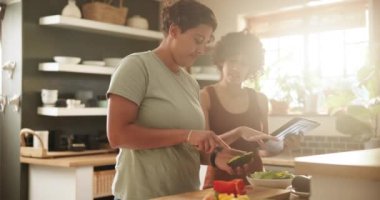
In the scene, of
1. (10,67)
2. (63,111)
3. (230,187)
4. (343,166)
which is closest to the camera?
(343,166)

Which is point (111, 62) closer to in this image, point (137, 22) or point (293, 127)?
point (137, 22)

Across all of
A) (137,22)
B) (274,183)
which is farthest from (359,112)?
(137,22)

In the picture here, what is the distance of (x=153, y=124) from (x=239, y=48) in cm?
76

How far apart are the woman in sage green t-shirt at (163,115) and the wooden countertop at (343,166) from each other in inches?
18.4

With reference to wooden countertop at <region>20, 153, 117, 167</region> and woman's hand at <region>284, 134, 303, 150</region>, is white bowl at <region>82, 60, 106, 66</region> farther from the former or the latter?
woman's hand at <region>284, 134, 303, 150</region>

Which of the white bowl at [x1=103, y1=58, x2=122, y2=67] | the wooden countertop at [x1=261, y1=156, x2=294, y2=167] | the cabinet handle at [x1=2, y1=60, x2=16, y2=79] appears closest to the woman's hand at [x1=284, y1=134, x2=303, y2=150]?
the wooden countertop at [x1=261, y1=156, x2=294, y2=167]

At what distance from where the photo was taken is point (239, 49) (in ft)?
6.66

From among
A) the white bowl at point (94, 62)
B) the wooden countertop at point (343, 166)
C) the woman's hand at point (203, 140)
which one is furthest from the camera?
the white bowl at point (94, 62)

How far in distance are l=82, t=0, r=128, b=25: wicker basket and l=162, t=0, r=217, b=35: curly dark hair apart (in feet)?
6.91

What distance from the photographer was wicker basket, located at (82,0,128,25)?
11.5 feet

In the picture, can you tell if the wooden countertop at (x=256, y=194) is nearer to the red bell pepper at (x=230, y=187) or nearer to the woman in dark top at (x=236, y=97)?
the red bell pepper at (x=230, y=187)

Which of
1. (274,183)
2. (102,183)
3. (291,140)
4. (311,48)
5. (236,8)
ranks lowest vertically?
(102,183)

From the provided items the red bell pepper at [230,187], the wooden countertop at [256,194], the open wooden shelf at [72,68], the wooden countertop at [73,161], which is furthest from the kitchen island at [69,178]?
the red bell pepper at [230,187]

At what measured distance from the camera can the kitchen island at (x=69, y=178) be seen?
9.58 ft
